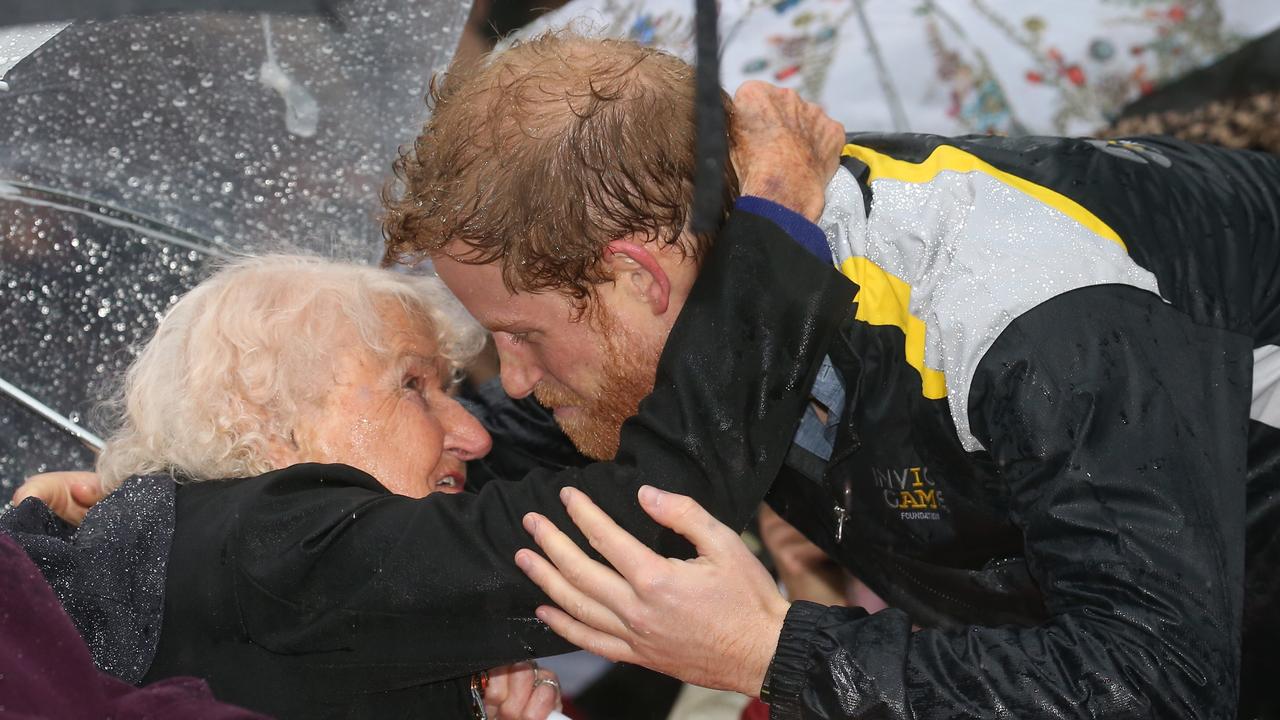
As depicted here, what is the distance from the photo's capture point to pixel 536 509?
173 centimetres

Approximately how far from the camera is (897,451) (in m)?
1.88

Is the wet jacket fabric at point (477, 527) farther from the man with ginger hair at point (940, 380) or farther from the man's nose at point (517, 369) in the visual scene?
the man's nose at point (517, 369)

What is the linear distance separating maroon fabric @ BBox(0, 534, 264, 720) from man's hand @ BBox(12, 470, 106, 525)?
56cm

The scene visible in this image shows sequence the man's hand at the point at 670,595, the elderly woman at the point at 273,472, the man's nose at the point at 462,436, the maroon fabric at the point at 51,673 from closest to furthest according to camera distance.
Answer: the maroon fabric at the point at 51,673 → the man's hand at the point at 670,595 → the elderly woman at the point at 273,472 → the man's nose at the point at 462,436

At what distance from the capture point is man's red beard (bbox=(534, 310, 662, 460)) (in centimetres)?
191

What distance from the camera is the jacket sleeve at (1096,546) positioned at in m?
1.47

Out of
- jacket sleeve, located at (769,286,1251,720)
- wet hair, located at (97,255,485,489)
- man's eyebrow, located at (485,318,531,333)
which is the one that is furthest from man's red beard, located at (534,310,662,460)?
jacket sleeve, located at (769,286,1251,720)

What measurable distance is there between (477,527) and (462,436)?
0.55 m

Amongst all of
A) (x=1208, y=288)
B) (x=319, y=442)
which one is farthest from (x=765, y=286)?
(x=319, y=442)

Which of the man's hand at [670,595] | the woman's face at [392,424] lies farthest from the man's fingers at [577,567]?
the woman's face at [392,424]

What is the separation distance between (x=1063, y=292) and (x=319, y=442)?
3.95 ft

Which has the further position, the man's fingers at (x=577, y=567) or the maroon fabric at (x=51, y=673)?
the man's fingers at (x=577, y=567)

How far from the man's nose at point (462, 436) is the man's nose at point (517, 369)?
254 mm

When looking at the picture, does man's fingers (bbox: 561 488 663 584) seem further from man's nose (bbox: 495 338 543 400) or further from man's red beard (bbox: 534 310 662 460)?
man's nose (bbox: 495 338 543 400)
